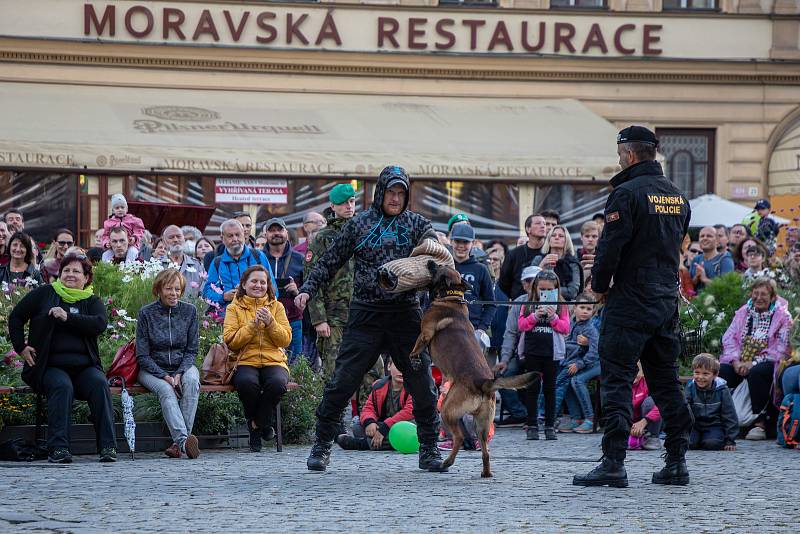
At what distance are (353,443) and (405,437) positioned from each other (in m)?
0.57

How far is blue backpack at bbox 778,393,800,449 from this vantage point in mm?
12344

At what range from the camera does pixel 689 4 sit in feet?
92.3

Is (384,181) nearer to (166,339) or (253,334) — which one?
(253,334)

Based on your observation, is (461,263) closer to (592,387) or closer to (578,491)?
(592,387)

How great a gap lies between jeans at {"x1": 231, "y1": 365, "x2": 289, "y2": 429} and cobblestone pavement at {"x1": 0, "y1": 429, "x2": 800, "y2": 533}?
475 mm

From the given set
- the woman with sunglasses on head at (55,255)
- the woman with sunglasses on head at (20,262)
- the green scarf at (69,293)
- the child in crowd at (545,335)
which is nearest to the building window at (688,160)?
the woman with sunglasses on head at (55,255)

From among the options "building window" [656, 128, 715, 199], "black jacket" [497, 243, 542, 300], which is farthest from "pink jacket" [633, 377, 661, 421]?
"building window" [656, 128, 715, 199]

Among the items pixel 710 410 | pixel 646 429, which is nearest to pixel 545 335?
pixel 646 429

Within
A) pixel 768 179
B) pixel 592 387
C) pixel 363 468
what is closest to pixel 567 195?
pixel 768 179

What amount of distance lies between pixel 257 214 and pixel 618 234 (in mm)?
16826

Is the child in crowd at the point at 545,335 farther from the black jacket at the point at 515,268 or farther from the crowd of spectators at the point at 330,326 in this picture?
the black jacket at the point at 515,268

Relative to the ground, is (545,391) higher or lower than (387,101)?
lower

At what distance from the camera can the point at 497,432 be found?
13820mm

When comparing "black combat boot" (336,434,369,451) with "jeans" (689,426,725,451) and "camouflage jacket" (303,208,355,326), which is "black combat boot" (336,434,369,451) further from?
"jeans" (689,426,725,451)
